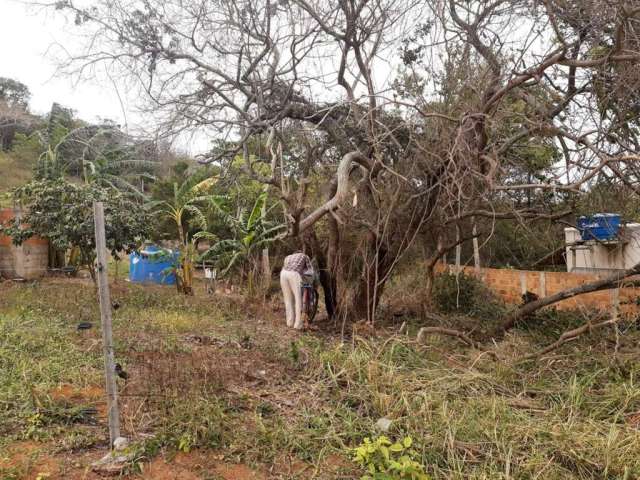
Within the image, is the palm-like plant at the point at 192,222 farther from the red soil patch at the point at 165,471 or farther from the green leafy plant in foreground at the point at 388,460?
the green leafy plant in foreground at the point at 388,460

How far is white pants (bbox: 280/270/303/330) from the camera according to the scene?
28.3 feet

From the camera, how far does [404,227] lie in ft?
28.2

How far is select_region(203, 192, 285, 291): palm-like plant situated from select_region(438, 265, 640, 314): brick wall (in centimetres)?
442

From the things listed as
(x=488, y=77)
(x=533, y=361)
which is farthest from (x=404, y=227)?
(x=533, y=361)

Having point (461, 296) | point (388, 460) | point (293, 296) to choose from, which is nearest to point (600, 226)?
point (461, 296)

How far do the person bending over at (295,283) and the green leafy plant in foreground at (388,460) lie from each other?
202 inches

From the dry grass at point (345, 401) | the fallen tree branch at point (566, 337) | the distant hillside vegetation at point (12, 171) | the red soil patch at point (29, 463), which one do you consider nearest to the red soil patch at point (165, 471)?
the dry grass at point (345, 401)

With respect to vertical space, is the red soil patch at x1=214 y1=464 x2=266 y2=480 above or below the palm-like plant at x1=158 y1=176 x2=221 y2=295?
below

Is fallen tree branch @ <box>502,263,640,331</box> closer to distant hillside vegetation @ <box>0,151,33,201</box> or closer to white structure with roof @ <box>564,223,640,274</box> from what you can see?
white structure with roof @ <box>564,223,640,274</box>

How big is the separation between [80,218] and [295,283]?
477cm

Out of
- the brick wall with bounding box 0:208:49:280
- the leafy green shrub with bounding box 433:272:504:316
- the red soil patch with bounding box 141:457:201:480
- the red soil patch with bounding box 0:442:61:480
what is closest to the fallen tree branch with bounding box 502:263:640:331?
the leafy green shrub with bounding box 433:272:504:316

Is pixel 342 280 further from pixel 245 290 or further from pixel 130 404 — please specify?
pixel 130 404

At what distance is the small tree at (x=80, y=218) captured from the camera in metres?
10.2

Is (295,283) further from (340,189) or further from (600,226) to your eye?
(600,226)
